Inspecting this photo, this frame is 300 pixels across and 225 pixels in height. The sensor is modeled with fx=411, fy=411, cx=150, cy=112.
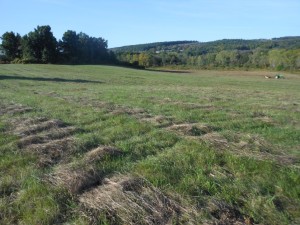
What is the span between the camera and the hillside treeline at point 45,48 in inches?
3669

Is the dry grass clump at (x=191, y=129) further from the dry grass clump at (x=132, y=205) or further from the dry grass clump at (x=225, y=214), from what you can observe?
the dry grass clump at (x=225, y=214)

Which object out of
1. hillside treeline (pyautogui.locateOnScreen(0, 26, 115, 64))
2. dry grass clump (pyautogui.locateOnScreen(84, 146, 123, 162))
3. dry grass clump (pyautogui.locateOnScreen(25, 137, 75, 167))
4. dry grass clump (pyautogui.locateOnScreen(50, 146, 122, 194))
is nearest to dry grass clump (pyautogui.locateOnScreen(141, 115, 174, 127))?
dry grass clump (pyautogui.locateOnScreen(25, 137, 75, 167))

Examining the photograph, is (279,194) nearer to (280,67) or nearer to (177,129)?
(177,129)

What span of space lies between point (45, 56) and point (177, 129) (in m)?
88.0

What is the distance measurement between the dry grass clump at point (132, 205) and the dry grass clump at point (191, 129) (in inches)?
144

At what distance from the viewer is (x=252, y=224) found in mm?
4344

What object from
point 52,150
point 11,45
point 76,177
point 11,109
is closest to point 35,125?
point 52,150

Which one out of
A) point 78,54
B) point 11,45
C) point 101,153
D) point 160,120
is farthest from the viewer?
point 78,54

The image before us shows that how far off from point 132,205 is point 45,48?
93.3 meters

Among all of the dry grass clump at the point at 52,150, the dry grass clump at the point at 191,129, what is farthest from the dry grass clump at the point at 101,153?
the dry grass clump at the point at 191,129

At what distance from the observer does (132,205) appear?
4.71 m

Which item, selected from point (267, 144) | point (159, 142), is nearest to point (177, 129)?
point (159, 142)

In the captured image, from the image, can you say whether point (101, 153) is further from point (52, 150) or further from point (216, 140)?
point (216, 140)

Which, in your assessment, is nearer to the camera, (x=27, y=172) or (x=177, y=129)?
(x=27, y=172)
